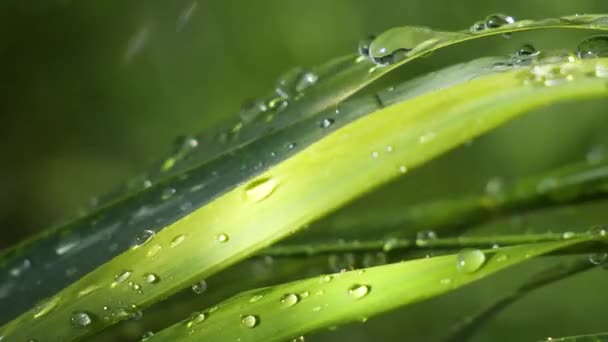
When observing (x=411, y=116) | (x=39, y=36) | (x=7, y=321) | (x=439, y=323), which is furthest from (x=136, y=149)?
(x=411, y=116)

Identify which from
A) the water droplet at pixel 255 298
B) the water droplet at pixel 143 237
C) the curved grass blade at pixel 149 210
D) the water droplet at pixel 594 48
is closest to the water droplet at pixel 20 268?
the curved grass blade at pixel 149 210

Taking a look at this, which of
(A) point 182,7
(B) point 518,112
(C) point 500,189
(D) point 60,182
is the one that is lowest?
(B) point 518,112

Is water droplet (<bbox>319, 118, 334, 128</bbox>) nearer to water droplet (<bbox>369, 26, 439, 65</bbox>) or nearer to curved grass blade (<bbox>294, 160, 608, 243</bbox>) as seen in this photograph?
water droplet (<bbox>369, 26, 439, 65</bbox>)

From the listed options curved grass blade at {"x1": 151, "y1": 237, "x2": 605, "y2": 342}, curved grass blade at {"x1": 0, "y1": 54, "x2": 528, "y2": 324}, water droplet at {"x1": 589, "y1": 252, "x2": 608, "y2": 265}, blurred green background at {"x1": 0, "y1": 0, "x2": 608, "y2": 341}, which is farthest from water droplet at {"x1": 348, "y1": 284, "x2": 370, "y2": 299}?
blurred green background at {"x1": 0, "y1": 0, "x2": 608, "y2": 341}

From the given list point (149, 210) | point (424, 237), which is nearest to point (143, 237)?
point (149, 210)

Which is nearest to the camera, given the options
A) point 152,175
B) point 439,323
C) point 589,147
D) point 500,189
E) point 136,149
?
point 152,175

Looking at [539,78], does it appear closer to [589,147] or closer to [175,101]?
[589,147]

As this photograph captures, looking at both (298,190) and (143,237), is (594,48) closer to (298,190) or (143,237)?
(298,190)

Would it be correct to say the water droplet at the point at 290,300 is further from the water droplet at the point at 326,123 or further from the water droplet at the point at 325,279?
the water droplet at the point at 326,123
